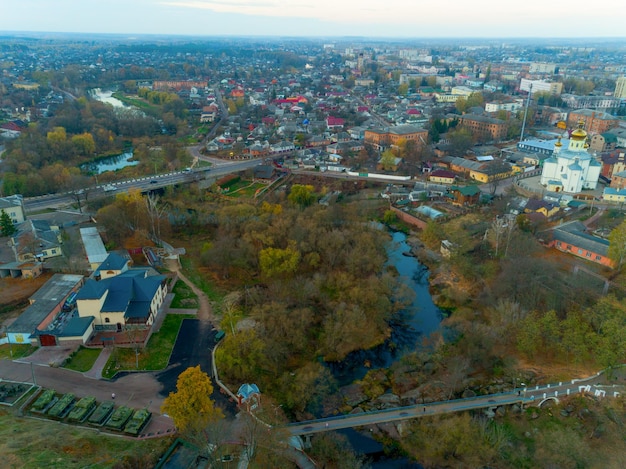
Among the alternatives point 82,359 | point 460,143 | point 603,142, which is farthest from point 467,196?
point 82,359

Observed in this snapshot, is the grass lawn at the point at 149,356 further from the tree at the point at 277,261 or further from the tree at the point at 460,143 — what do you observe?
the tree at the point at 460,143

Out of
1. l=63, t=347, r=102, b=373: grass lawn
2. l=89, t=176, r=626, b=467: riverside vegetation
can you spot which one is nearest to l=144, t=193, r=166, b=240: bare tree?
l=89, t=176, r=626, b=467: riverside vegetation

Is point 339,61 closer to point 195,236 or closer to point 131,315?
point 195,236

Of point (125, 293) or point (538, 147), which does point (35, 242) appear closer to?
point (125, 293)

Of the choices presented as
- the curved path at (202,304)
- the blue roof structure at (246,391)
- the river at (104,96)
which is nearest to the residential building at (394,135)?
the curved path at (202,304)

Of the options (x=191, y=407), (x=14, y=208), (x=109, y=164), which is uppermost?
(x=14, y=208)
